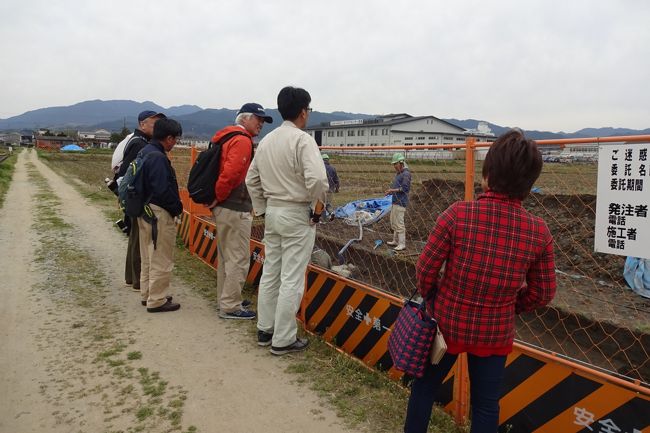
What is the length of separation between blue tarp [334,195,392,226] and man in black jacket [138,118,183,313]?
6630 millimetres

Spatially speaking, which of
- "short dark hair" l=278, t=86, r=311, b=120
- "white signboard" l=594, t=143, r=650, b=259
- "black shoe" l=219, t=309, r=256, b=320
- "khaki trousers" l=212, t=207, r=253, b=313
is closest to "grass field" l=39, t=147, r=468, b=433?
"black shoe" l=219, t=309, r=256, b=320

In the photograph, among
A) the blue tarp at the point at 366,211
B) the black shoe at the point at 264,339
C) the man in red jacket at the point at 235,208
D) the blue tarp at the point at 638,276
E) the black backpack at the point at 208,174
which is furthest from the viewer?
the blue tarp at the point at 366,211

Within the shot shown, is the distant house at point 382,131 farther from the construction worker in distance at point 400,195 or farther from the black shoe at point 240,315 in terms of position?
the black shoe at point 240,315

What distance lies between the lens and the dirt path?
252 cm

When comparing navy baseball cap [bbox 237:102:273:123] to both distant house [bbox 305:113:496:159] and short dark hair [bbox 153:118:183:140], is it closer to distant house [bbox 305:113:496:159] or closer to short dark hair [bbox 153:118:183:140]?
short dark hair [bbox 153:118:183:140]

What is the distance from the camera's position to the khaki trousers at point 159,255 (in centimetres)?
407

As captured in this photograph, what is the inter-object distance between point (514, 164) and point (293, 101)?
1907 mm

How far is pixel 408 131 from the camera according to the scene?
2103 inches

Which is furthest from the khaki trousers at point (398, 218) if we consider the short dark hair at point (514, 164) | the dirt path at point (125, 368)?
the short dark hair at point (514, 164)

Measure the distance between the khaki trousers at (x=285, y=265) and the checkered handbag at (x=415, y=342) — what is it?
1418 mm

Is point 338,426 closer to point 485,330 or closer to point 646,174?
point 485,330

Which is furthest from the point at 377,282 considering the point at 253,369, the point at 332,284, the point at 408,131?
the point at 408,131

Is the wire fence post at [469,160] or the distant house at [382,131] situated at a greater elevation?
the distant house at [382,131]

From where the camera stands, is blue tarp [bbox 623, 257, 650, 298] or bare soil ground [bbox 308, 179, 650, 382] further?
blue tarp [bbox 623, 257, 650, 298]
